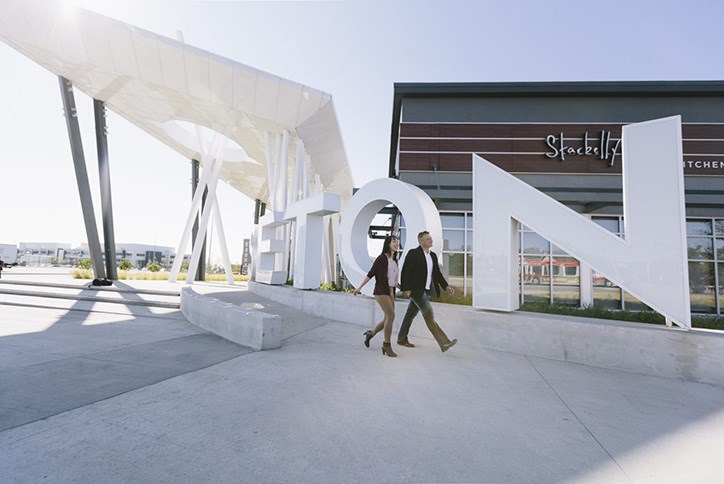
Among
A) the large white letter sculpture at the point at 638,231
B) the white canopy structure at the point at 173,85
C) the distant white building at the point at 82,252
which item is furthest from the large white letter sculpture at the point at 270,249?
the distant white building at the point at 82,252

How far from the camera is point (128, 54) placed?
1238cm

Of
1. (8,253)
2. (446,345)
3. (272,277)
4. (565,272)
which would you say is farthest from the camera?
(8,253)

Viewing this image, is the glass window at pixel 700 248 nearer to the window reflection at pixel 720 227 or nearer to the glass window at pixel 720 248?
the glass window at pixel 720 248

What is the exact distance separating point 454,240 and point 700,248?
9404 mm

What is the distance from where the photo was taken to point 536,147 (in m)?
14.5

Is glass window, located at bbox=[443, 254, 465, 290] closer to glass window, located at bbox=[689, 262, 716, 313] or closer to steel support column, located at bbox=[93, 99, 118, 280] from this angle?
glass window, located at bbox=[689, 262, 716, 313]

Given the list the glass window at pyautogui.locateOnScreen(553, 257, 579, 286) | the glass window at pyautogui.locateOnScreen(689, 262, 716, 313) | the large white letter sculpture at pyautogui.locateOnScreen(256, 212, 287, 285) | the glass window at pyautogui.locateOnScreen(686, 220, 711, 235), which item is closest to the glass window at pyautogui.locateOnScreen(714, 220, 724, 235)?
the glass window at pyautogui.locateOnScreen(686, 220, 711, 235)

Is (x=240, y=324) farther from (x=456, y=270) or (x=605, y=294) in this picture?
(x=605, y=294)

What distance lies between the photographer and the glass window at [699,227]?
44.0 ft

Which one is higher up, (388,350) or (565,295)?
(565,295)

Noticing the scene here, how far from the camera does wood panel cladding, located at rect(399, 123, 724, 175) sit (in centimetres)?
1405

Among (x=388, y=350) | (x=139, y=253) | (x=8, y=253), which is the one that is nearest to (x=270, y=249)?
(x=388, y=350)

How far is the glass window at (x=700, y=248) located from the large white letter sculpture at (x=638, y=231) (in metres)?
12.0

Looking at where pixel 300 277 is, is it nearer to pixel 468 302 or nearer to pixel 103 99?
pixel 468 302
